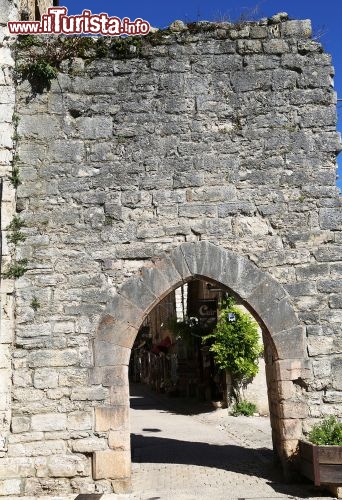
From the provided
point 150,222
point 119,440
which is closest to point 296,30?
point 150,222

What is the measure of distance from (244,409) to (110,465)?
637 centimetres

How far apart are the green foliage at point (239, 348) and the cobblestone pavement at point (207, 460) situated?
0.97 m

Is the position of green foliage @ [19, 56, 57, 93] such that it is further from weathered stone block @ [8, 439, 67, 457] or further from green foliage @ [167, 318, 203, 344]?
green foliage @ [167, 318, 203, 344]

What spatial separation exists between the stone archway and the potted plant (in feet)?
0.92

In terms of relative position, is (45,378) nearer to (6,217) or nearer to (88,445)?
(88,445)

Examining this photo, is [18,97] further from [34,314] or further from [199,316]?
[199,316]

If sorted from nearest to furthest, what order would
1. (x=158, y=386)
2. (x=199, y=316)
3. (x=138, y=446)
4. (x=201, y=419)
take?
(x=138, y=446) → (x=201, y=419) → (x=199, y=316) → (x=158, y=386)

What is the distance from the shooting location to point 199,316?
14164mm

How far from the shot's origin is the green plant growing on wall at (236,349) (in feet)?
37.6

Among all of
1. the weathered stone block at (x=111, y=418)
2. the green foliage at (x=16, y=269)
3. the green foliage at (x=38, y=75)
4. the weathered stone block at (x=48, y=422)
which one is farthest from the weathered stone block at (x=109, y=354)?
the green foliage at (x=38, y=75)

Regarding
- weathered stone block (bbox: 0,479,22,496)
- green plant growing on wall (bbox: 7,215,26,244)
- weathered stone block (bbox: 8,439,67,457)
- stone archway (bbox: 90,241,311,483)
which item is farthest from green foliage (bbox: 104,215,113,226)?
weathered stone block (bbox: 0,479,22,496)

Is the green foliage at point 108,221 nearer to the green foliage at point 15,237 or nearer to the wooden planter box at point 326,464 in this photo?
the green foliage at point 15,237

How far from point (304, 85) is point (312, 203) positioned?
139 centimetres

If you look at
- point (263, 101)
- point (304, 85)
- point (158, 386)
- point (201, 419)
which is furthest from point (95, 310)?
point (158, 386)
